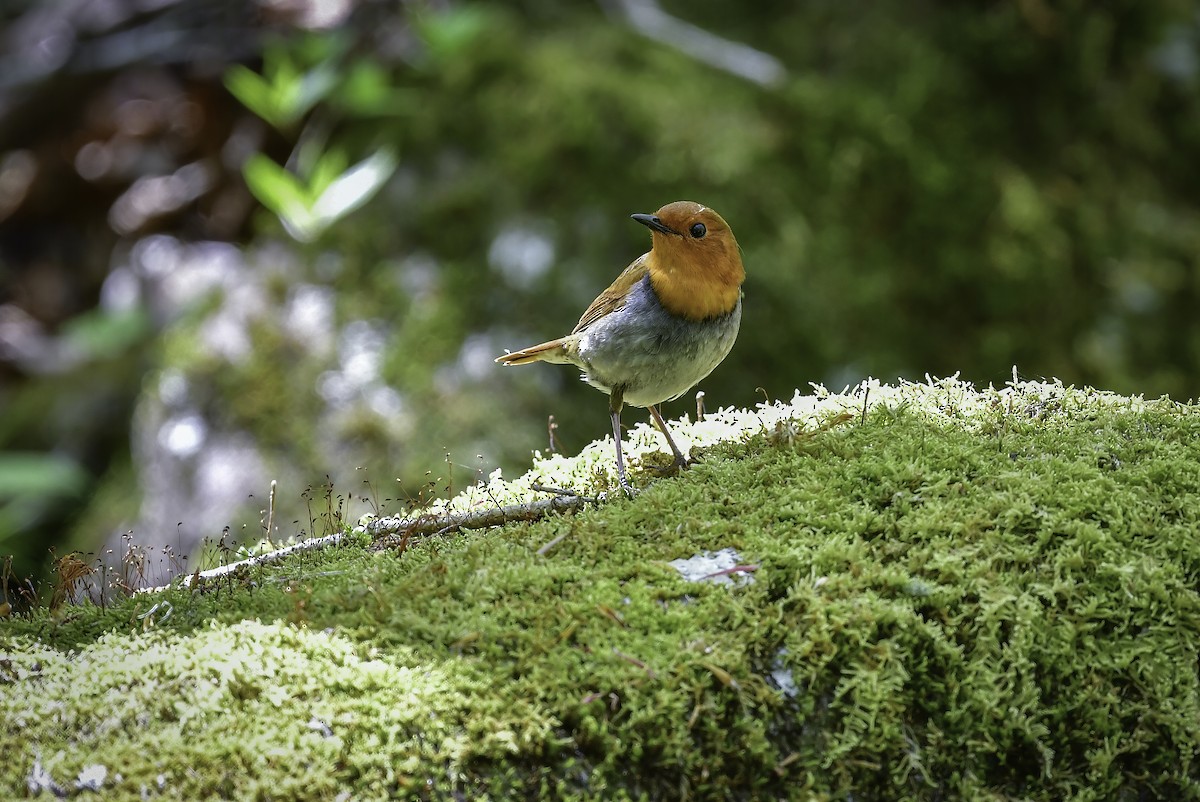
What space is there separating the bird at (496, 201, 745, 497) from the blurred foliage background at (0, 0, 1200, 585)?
154 cm

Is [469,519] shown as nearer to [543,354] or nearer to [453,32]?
[543,354]

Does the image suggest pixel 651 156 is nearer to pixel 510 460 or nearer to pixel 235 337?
pixel 510 460

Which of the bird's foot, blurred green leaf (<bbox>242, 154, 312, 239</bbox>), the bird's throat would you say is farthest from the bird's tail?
blurred green leaf (<bbox>242, 154, 312, 239</bbox>)

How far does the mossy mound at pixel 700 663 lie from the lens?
1703mm

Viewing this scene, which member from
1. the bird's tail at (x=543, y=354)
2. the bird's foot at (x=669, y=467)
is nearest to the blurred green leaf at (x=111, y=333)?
the bird's tail at (x=543, y=354)

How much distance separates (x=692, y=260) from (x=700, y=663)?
164 cm

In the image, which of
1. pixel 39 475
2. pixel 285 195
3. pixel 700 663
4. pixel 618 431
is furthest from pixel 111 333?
pixel 700 663

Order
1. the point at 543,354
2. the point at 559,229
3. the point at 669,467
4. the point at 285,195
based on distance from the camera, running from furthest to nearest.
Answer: the point at 285,195 → the point at 559,229 → the point at 543,354 → the point at 669,467

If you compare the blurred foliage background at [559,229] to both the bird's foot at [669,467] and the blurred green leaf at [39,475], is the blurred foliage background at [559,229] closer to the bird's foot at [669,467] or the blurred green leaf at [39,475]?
the blurred green leaf at [39,475]

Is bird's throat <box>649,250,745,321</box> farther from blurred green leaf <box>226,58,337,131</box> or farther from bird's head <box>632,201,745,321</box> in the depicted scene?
blurred green leaf <box>226,58,337,131</box>

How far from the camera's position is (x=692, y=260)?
313cm

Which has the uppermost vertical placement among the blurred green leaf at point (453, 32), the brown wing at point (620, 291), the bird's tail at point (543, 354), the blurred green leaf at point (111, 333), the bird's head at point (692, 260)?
the blurred green leaf at point (453, 32)

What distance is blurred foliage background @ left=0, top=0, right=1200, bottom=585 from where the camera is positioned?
5.00m

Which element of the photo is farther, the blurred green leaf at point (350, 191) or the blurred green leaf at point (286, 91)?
the blurred green leaf at point (286, 91)
